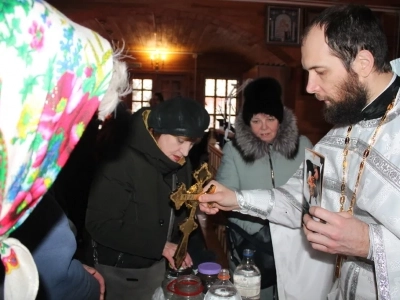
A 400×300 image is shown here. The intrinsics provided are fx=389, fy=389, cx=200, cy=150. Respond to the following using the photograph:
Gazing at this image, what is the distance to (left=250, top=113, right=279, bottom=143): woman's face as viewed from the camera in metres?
2.51

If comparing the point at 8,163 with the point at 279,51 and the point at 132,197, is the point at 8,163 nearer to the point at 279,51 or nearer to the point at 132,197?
the point at 132,197

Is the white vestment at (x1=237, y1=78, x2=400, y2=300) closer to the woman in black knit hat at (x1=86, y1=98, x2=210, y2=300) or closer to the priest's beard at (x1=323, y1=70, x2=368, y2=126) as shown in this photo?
the priest's beard at (x1=323, y1=70, x2=368, y2=126)

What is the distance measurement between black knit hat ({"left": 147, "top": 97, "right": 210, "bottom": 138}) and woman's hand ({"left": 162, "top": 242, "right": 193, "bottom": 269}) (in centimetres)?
52

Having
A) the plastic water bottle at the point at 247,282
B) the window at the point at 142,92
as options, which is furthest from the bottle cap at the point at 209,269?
the window at the point at 142,92

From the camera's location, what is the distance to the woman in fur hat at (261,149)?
7.91 feet

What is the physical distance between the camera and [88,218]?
5.83 feet

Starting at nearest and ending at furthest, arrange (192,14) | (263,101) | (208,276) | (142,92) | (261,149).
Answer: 1. (208,276)
2. (261,149)
3. (263,101)
4. (192,14)
5. (142,92)

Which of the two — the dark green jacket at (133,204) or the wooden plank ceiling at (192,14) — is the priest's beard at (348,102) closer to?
the dark green jacket at (133,204)

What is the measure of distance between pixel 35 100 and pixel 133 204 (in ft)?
4.05

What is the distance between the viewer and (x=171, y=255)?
1.77m

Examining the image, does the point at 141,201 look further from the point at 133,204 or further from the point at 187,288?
the point at 187,288

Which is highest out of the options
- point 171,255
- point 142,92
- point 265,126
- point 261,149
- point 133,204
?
point 142,92

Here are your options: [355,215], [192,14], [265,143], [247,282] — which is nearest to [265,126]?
[265,143]

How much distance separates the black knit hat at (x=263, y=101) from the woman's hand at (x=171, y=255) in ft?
3.51
